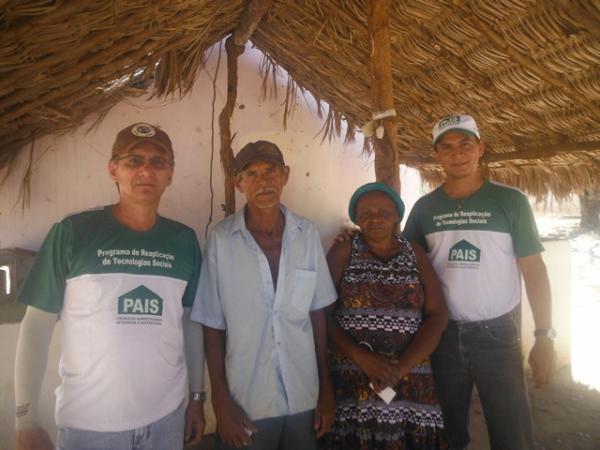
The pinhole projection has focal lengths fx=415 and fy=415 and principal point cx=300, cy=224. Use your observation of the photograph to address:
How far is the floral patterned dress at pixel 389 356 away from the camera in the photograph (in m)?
1.86

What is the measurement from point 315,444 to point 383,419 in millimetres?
324

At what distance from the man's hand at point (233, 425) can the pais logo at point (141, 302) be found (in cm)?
50

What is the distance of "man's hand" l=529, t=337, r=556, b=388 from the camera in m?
2.14

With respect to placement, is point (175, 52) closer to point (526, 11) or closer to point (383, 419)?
point (526, 11)

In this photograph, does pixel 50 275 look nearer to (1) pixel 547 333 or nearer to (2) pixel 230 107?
(2) pixel 230 107

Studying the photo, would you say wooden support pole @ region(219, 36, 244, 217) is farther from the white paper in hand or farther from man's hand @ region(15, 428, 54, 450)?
man's hand @ region(15, 428, 54, 450)

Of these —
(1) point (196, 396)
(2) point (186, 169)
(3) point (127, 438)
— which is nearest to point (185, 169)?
(2) point (186, 169)

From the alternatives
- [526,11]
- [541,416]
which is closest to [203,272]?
[526,11]

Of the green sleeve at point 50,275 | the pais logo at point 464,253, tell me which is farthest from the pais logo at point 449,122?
the green sleeve at point 50,275

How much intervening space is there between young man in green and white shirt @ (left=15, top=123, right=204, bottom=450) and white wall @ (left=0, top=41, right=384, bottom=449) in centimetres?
105

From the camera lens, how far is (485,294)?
6.84ft

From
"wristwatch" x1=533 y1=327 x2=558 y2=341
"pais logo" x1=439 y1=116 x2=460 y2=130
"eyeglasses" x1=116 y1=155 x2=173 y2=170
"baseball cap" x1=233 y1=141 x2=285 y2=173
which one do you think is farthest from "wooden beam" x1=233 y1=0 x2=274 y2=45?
"wristwatch" x1=533 y1=327 x2=558 y2=341

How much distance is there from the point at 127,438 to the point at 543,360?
2005mm

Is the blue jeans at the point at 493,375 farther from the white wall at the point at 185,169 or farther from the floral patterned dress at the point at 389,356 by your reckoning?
the white wall at the point at 185,169
